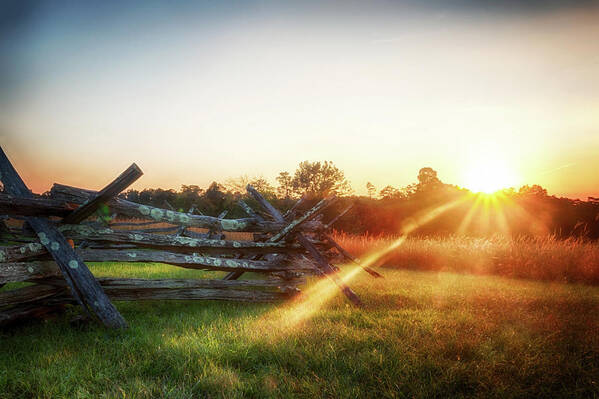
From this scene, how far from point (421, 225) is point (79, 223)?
63.7 feet

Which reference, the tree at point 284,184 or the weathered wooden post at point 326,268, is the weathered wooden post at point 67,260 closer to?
the weathered wooden post at point 326,268

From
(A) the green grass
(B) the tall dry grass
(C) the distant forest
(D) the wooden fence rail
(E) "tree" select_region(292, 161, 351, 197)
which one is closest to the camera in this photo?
(A) the green grass

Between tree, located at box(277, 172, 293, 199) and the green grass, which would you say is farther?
tree, located at box(277, 172, 293, 199)

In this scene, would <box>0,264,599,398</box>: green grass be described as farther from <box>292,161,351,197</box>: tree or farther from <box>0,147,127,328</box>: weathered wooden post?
<box>292,161,351,197</box>: tree

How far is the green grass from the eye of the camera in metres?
2.29

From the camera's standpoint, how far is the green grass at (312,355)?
229 centimetres

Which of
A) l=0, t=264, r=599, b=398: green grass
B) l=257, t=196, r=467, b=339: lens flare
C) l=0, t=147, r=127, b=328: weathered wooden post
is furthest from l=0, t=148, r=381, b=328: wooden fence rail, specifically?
l=257, t=196, r=467, b=339: lens flare

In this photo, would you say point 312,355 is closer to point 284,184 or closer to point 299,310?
point 299,310

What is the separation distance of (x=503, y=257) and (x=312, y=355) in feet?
30.3

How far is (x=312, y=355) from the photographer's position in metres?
2.76

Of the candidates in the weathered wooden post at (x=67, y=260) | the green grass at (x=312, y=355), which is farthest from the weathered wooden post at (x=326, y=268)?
the weathered wooden post at (x=67, y=260)

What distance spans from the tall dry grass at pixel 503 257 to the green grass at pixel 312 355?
5.14 metres

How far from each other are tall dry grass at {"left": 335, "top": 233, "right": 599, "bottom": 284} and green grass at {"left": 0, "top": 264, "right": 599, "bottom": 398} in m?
5.14

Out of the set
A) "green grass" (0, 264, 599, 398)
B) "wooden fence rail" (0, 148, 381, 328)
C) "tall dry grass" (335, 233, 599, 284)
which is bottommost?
"tall dry grass" (335, 233, 599, 284)
